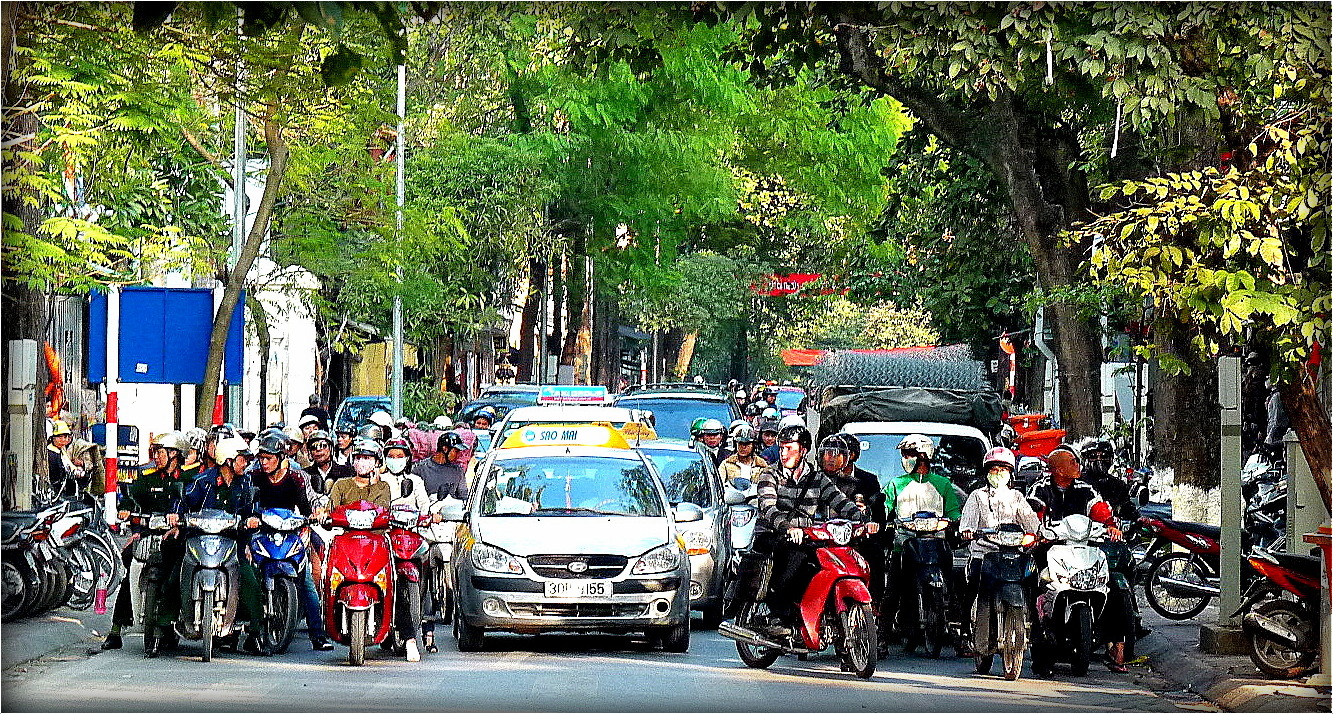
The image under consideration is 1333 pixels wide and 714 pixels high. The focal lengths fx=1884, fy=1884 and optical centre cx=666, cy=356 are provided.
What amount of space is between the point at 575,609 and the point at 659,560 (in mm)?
646

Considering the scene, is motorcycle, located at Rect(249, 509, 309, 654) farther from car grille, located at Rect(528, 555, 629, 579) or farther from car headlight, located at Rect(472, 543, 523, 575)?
car grille, located at Rect(528, 555, 629, 579)

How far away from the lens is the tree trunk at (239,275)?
19469mm

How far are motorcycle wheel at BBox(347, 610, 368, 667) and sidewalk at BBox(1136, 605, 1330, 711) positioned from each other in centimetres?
518

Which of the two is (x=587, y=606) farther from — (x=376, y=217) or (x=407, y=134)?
(x=407, y=134)

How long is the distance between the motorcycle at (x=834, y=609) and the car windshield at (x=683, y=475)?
3103 millimetres

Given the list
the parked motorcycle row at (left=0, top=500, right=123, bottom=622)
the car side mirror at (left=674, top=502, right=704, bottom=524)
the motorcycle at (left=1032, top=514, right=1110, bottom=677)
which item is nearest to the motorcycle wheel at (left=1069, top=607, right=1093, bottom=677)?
the motorcycle at (left=1032, top=514, right=1110, bottom=677)

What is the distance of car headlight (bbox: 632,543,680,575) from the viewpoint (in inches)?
491

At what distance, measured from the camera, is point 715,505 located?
14.9 metres

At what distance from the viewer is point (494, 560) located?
492 inches

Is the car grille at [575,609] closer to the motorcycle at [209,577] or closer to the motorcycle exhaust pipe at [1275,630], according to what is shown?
the motorcycle at [209,577]

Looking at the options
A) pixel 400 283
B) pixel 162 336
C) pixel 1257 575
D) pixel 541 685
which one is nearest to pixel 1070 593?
pixel 1257 575

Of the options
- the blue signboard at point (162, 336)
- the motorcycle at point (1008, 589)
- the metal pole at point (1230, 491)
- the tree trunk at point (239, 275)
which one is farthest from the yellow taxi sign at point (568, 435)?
the metal pole at point (1230, 491)

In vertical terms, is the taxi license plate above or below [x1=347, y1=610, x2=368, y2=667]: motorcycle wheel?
above

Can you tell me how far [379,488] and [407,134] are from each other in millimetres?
21842
